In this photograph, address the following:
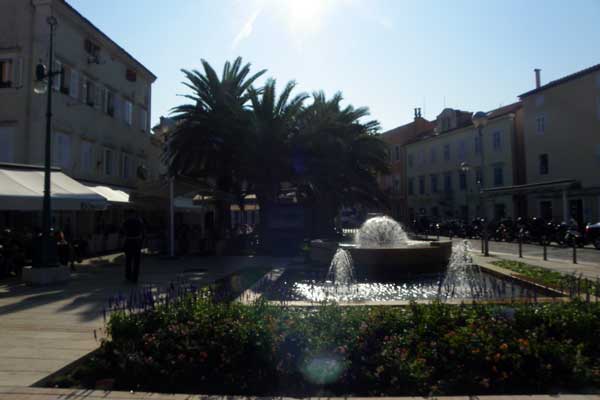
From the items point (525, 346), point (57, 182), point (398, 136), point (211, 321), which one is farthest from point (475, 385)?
point (398, 136)

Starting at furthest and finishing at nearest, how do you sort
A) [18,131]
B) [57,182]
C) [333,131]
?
[333,131], [18,131], [57,182]

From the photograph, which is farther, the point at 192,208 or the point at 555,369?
the point at 192,208

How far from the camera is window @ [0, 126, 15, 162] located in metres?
19.3

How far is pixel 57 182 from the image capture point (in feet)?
50.2

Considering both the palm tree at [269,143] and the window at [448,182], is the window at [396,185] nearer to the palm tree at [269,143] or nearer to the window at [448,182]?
the window at [448,182]

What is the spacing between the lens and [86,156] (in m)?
23.1

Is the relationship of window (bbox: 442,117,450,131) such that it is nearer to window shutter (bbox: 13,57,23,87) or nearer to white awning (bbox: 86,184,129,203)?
white awning (bbox: 86,184,129,203)

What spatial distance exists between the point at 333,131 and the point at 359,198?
512 centimetres

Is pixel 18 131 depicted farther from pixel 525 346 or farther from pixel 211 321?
pixel 525 346

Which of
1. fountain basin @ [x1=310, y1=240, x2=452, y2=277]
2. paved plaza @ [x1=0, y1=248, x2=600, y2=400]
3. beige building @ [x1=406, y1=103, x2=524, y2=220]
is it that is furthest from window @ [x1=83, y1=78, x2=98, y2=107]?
beige building @ [x1=406, y1=103, x2=524, y2=220]

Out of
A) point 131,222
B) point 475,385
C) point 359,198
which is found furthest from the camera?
point 359,198

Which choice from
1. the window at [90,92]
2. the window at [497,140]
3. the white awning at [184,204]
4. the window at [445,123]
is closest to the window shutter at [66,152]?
the window at [90,92]

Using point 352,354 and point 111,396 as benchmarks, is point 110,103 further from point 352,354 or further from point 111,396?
point 352,354

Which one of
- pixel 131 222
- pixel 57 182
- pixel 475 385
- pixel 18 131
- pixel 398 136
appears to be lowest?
pixel 475 385
